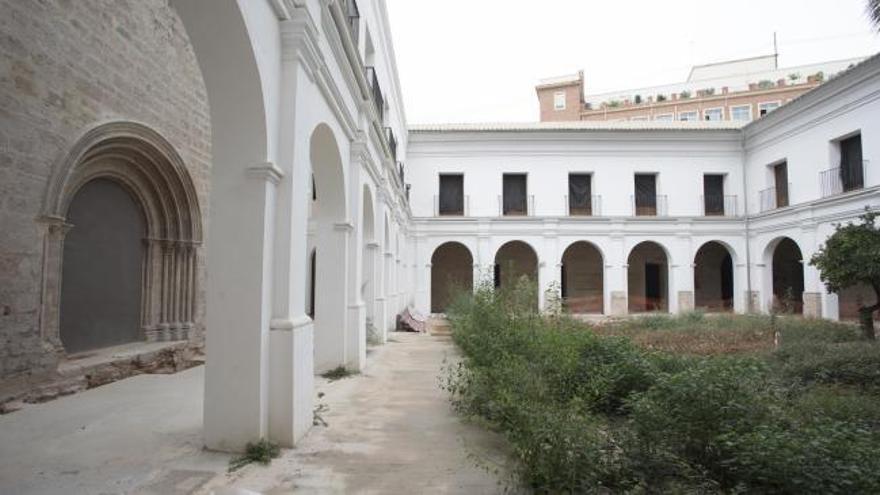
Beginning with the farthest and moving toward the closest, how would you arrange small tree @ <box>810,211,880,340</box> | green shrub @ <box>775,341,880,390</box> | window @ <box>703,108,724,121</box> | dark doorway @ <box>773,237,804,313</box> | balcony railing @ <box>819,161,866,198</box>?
window @ <box>703,108,724,121</box>
dark doorway @ <box>773,237,804,313</box>
balcony railing @ <box>819,161,866,198</box>
small tree @ <box>810,211,880,340</box>
green shrub @ <box>775,341,880,390</box>

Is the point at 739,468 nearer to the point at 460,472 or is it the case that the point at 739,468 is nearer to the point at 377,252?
the point at 460,472

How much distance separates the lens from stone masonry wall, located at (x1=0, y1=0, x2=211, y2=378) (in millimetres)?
5430

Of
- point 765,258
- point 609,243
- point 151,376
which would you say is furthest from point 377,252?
point 765,258

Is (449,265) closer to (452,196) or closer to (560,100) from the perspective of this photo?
(452,196)

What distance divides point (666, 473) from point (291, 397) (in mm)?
2942

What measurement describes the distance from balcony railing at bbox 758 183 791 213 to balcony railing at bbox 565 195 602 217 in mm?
6389

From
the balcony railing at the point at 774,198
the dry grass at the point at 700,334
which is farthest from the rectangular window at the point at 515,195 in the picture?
the balcony railing at the point at 774,198

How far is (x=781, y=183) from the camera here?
66.3 ft

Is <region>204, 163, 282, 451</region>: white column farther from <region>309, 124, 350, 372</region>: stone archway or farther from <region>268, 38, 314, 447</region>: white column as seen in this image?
<region>309, 124, 350, 372</region>: stone archway

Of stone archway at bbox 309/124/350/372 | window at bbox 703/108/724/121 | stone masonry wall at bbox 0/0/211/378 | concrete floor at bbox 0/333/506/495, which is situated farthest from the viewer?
window at bbox 703/108/724/121

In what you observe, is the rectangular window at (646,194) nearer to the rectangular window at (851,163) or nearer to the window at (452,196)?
the rectangular window at (851,163)

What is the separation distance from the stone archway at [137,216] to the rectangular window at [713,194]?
2075 cm

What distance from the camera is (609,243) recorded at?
21500 millimetres

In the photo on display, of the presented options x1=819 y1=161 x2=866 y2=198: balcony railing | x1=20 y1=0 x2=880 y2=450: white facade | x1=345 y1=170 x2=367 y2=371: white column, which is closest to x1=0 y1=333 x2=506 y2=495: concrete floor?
Answer: x1=20 y1=0 x2=880 y2=450: white facade
